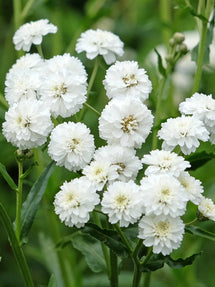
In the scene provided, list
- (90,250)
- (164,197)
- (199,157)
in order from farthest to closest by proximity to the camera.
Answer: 1. (90,250)
2. (199,157)
3. (164,197)

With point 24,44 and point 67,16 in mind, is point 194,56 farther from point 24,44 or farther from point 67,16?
point 67,16

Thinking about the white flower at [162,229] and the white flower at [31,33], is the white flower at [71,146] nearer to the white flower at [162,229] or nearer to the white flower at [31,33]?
the white flower at [162,229]

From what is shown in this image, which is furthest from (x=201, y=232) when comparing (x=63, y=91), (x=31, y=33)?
(x=31, y=33)

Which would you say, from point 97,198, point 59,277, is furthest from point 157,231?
point 59,277

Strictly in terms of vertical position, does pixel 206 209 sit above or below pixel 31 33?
below

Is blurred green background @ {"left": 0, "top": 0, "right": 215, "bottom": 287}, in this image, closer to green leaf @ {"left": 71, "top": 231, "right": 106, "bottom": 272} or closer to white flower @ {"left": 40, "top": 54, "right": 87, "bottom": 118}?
green leaf @ {"left": 71, "top": 231, "right": 106, "bottom": 272}

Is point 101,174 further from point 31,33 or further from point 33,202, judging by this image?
point 31,33

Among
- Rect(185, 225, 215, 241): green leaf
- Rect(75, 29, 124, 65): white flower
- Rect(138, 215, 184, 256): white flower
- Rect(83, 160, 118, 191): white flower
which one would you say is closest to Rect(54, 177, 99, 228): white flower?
Rect(83, 160, 118, 191): white flower
